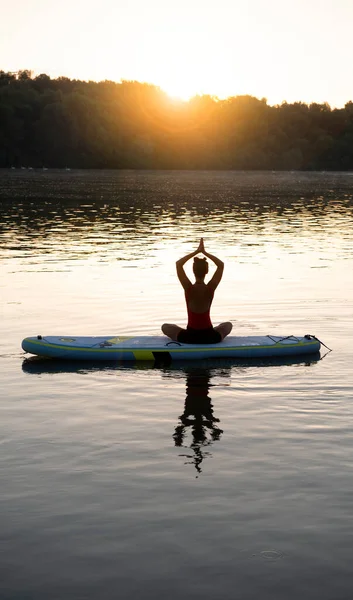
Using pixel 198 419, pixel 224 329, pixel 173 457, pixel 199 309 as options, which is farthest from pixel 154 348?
pixel 173 457

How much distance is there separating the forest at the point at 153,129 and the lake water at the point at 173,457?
130670 mm

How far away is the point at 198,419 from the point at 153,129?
16506 centimetres

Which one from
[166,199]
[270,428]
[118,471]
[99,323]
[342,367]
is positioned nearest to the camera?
[118,471]

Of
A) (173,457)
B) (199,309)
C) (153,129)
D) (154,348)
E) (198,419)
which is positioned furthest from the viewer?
(153,129)

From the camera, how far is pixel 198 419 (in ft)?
35.3

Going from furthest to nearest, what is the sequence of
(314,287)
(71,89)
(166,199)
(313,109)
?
(313,109), (71,89), (166,199), (314,287)

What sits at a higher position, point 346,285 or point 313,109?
point 313,109

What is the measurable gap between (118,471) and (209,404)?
2.86m

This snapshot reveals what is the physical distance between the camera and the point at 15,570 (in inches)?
264

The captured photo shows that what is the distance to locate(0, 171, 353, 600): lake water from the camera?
6730 mm

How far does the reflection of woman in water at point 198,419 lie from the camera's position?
9742 mm

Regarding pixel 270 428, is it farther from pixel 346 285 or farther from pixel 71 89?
pixel 71 89

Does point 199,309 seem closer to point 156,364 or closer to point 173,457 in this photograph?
point 156,364

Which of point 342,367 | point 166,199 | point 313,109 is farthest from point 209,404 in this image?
point 313,109
